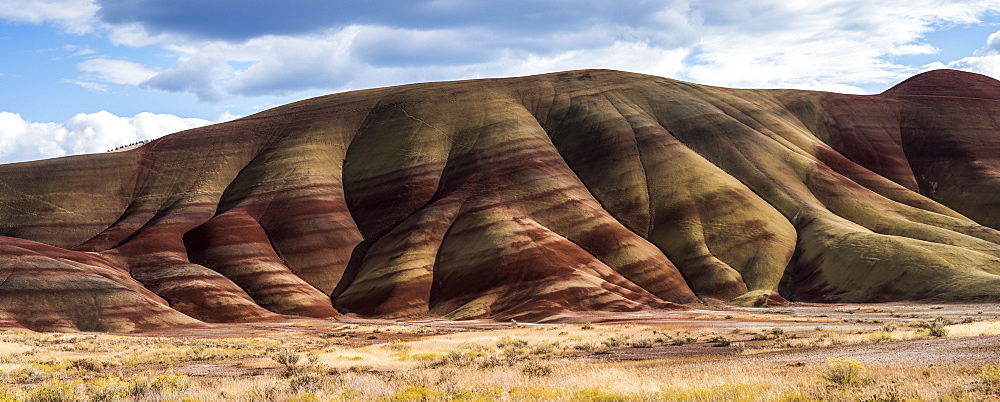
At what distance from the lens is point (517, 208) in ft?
369

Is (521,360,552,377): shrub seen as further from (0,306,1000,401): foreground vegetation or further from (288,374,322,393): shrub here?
(288,374,322,393): shrub

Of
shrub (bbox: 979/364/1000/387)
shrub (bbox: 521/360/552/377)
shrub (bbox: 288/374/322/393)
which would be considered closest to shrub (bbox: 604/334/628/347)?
shrub (bbox: 521/360/552/377)

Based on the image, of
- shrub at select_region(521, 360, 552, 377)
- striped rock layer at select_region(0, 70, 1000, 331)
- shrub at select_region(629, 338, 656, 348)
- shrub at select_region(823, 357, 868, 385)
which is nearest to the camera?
shrub at select_region(823, 357, 868, 385)

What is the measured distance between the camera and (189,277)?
94062mm

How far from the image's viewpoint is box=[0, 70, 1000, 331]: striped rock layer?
91.4 meters

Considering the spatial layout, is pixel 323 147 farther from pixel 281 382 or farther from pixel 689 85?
pixel 281 382

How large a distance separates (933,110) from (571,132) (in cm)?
7734

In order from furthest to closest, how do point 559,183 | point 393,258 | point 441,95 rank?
point 441,95, point 559,183, point 393,258

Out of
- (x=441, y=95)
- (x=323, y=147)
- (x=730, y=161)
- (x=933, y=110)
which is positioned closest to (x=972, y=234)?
(x=730, y=161)

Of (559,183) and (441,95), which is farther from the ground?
(441,95)

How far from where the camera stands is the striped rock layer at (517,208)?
91.4 meters

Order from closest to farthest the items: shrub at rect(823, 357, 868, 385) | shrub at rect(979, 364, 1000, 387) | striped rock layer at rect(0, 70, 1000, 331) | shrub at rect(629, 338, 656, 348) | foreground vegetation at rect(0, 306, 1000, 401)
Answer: shrub at rect(979, 364, 1000, 387) < foreground vegetation at rect(0, 306, 1000, 401) < shrub at rect(823, 357, 868, 385) < shrub at rect(629, 338, 656, 348) < striped rock layer at rect(0, 70, 1000, 331)

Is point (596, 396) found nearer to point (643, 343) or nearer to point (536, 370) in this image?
point (536, 370)

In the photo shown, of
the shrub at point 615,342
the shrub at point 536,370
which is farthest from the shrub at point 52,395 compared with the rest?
the shrub at point 615,342
